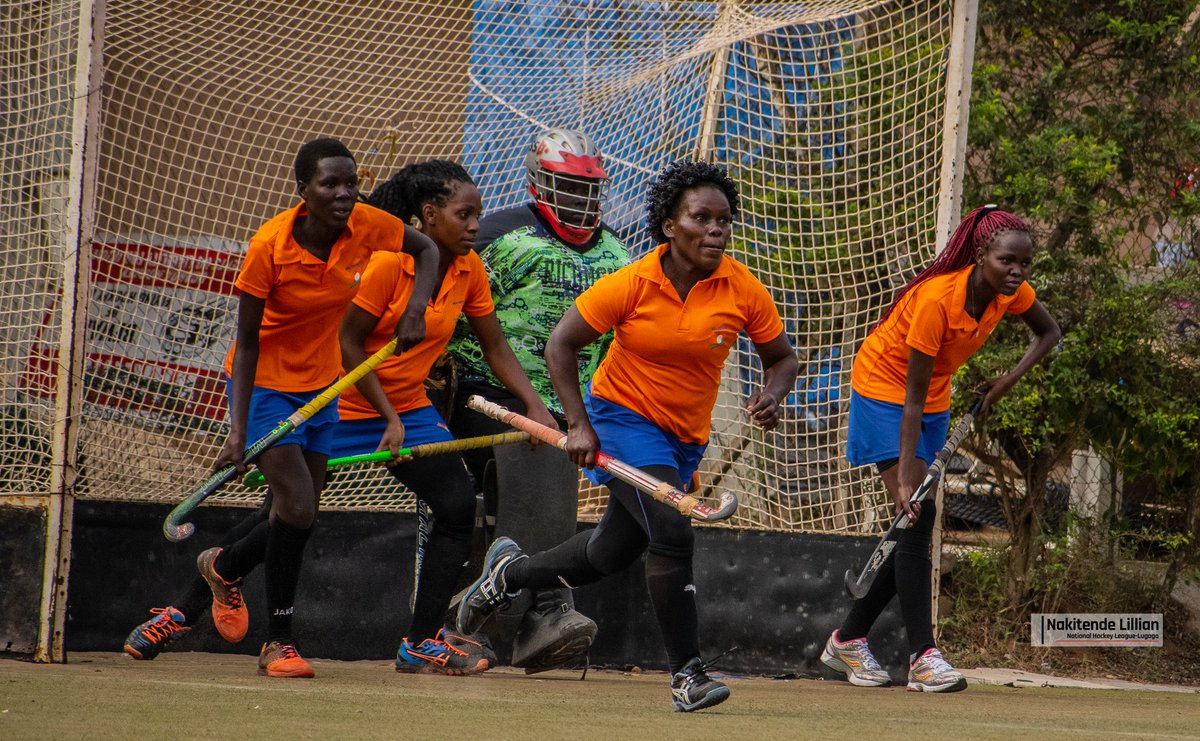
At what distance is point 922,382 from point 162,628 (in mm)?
3067

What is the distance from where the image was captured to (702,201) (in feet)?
15.6

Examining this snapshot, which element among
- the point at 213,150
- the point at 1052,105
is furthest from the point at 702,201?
the point at 1052,105

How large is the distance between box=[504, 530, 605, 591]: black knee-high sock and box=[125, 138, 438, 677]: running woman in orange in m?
0.79

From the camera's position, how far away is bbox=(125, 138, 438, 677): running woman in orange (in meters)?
5.14

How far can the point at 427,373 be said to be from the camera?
5.79 m

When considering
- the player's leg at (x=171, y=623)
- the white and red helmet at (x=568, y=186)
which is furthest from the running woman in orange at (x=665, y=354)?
the player's leg at (x=171, y=623)

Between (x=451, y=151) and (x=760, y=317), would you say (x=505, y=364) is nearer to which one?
(x=760, y=317)

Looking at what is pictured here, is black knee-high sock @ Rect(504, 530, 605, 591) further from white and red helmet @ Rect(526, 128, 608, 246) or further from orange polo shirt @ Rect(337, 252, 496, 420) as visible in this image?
white and red helmet @ Rect(526, 128, 608, 246)

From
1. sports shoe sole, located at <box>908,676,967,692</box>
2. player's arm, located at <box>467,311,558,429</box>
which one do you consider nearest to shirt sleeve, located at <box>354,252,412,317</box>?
player's arm, located at <box>467,311,558,429</box>

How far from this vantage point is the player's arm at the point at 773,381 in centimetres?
474

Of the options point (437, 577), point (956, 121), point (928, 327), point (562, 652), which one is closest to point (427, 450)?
point (437, 577)

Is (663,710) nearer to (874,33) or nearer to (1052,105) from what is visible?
(874,33)

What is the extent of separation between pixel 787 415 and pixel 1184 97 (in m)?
2.85

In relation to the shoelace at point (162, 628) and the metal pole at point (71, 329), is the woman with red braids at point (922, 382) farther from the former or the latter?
the metal pole at point (71, 329)
